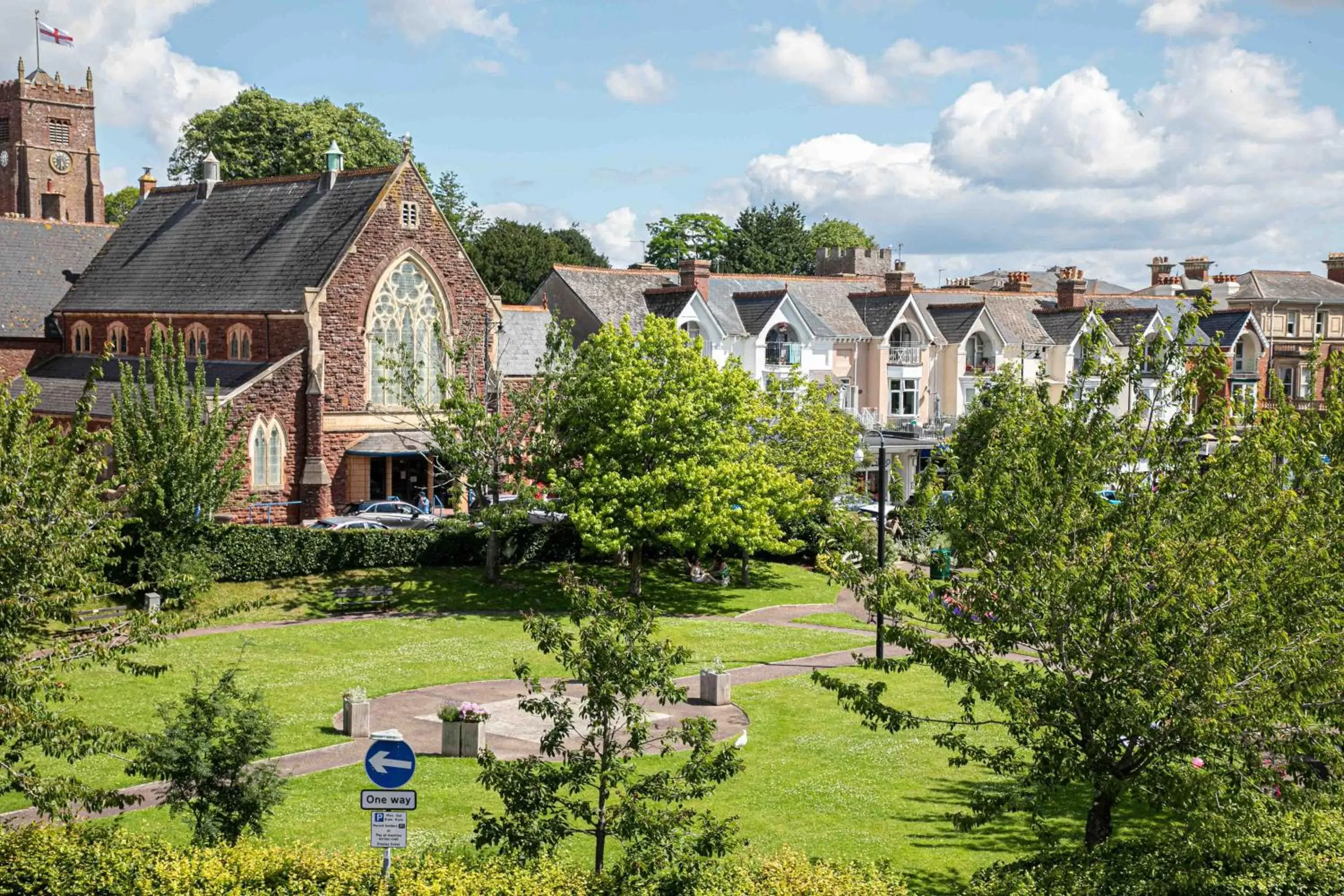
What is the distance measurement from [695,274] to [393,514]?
21.5m

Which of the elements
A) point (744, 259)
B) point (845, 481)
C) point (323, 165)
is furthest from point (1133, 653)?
point (744, 259)

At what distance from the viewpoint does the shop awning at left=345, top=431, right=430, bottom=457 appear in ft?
165

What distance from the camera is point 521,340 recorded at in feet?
197

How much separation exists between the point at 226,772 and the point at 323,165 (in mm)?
67080

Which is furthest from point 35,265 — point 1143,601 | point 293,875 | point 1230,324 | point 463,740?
point 1230,324

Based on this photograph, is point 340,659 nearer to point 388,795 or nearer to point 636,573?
point 636,573

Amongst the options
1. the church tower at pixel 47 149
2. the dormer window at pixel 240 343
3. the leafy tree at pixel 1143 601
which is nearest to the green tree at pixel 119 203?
the church tower at pixel 47 149

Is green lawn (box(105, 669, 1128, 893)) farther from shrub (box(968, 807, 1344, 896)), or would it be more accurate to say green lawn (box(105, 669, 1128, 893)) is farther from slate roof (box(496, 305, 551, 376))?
slate roof (box(496, 305, 551, 376))

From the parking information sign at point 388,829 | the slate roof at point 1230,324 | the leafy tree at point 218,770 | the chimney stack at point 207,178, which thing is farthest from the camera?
the slate roof at point 1230,324

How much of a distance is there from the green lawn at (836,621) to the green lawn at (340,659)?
4.54 ft

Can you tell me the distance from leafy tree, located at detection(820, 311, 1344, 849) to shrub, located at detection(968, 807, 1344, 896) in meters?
0.39

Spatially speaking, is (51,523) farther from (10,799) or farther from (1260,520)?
(1260,520)

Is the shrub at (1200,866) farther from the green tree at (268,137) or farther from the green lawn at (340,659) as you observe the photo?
the green tree at (268,137)

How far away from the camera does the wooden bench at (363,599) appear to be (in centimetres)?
3988
